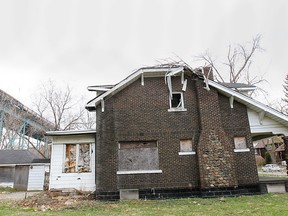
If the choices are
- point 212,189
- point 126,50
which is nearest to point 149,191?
point 212,189

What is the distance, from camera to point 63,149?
1310cm

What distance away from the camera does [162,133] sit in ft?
39.5

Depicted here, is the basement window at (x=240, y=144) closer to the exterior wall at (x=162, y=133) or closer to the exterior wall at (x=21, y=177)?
the exterior wall at (x=162, y=133)

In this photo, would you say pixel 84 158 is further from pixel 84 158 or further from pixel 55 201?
pixel 55 201

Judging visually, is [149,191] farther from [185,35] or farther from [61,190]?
[185,35]

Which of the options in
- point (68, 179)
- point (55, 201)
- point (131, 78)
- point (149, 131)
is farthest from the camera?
point (68, 179)

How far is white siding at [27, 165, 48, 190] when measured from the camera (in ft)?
67.5

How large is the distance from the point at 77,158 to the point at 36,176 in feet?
33.5

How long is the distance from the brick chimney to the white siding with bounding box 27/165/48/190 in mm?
15216

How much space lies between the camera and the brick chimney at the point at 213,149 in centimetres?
1110

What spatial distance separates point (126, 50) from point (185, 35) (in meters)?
5.75

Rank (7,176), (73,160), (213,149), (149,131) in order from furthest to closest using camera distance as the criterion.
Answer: (7,176) → (73,160) → (149,131) → (213,149)

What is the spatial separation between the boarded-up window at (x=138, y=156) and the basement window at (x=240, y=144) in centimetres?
410

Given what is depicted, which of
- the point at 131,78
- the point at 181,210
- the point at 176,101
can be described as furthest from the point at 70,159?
the point at 181,210
